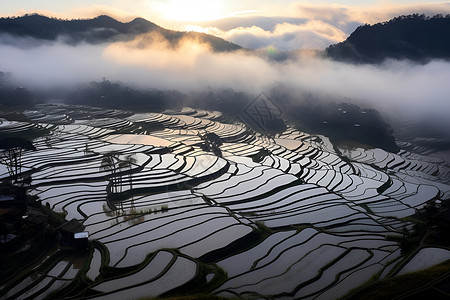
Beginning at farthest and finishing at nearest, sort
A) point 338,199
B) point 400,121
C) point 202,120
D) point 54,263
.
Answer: point 400,121 < point 202,120 < point 338,199 < point 54,263

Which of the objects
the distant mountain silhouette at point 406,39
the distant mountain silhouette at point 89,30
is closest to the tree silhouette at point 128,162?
the distant mountain silhouette at point 406,39

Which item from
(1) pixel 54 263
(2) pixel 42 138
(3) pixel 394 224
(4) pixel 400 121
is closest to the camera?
(1) pixel 54 263

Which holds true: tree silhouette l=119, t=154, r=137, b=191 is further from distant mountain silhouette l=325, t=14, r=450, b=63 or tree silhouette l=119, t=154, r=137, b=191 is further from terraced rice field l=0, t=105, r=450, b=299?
distant mountain silhouette l=325, t=14, r=450, b=63

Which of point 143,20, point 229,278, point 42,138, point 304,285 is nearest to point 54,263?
point 229,278

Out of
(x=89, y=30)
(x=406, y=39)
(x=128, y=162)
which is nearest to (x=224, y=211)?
(x=128, y=162)

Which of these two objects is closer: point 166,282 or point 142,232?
point 166,282

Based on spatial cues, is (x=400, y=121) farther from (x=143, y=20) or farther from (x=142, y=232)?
(x=143, y=20)
